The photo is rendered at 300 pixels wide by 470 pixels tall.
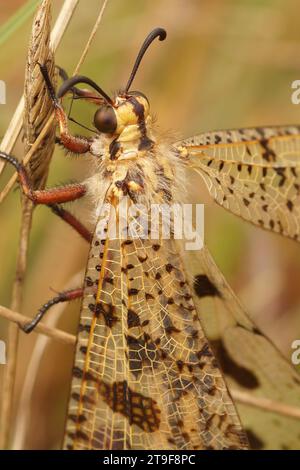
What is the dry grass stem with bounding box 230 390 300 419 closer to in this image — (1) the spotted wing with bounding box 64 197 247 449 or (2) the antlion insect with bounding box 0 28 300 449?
(2) the antlion insect with bounding box 0 28 300 449

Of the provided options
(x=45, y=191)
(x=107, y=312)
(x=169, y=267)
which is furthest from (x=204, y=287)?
(x=45, y=191)

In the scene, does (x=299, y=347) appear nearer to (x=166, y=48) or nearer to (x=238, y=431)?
(x=238, y=431)

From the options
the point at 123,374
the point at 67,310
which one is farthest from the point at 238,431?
the point at 67,310

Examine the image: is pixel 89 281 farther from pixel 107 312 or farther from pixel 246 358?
pixel 246 358

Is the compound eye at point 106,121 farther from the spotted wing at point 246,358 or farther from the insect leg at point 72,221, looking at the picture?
the spotted wing at point 246,358

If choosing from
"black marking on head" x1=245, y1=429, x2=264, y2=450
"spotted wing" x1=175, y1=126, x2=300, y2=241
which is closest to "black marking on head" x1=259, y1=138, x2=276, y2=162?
"spotted wing" x1=175, y1=126, x2=300, y2=241
